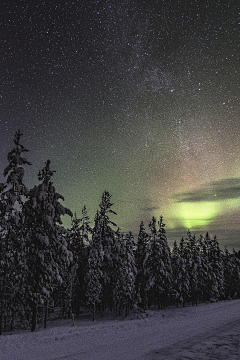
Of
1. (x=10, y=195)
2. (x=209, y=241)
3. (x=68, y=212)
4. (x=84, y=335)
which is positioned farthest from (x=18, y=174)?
(x=209, y=241)

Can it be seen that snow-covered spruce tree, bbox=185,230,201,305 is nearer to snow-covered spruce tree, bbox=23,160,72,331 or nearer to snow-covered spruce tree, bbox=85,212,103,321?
snow-covered spruce tree, bbox=85,212,103,321

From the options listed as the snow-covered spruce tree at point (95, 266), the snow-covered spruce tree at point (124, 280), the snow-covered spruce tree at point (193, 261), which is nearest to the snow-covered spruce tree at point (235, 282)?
the snow-covered spruce tree at point (193, 261)

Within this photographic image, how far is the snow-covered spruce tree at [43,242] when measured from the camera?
16.2 m

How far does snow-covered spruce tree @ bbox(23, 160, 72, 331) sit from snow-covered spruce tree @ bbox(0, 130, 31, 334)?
0.67 metres

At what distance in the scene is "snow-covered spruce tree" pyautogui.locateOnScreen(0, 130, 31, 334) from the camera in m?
15.2

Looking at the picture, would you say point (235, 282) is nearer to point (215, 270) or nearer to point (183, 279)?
point (215, 270)

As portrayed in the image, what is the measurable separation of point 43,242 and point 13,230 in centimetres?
213

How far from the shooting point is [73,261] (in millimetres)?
28297

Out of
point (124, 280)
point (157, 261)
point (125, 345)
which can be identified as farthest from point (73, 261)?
point (125, 345)

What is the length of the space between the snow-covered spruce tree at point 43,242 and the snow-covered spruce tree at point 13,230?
672 mm

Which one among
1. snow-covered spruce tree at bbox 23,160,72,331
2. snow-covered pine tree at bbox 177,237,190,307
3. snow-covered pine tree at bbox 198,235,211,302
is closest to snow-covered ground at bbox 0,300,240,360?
snow-covered spruce tree at bbox 23,160,72,331

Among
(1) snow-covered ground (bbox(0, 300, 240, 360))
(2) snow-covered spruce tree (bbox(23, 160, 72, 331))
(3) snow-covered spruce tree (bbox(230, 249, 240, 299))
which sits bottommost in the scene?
(3) snow-covered spruce tree (bbox(230, 249, 240, 299))

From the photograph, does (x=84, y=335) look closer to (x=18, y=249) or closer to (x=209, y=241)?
(x=18, y=249)

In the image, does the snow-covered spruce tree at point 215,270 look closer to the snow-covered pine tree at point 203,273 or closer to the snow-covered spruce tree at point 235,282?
the snow-covered pine tree at point 203,273
